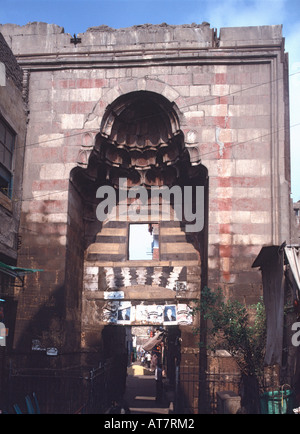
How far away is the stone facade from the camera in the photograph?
43.5ft

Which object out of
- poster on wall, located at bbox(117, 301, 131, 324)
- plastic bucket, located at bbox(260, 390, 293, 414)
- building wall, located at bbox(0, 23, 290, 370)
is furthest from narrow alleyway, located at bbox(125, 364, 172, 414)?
plastic bucket, located at bbox(260, 390, 293, 414)

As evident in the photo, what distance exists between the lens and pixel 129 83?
47.0ft

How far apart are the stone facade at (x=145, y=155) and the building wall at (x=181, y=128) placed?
0.10 ft

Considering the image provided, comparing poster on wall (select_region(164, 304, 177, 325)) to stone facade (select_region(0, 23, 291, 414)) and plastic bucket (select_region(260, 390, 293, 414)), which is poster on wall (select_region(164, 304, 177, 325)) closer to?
stone facade (select_region(0, 23, 291, 414))

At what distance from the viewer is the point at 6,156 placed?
1314 cm

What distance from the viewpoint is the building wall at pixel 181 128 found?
13.2m

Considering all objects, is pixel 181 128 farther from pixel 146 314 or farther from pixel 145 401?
pixel 145 401

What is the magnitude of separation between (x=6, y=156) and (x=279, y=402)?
29.6ft

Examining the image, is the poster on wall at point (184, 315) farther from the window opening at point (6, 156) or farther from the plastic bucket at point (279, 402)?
the window opening at point (6, 156)

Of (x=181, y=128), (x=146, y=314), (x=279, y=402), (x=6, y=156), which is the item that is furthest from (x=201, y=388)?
(x=6, y=156)

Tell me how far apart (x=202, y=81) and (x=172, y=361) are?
42.0 feet
